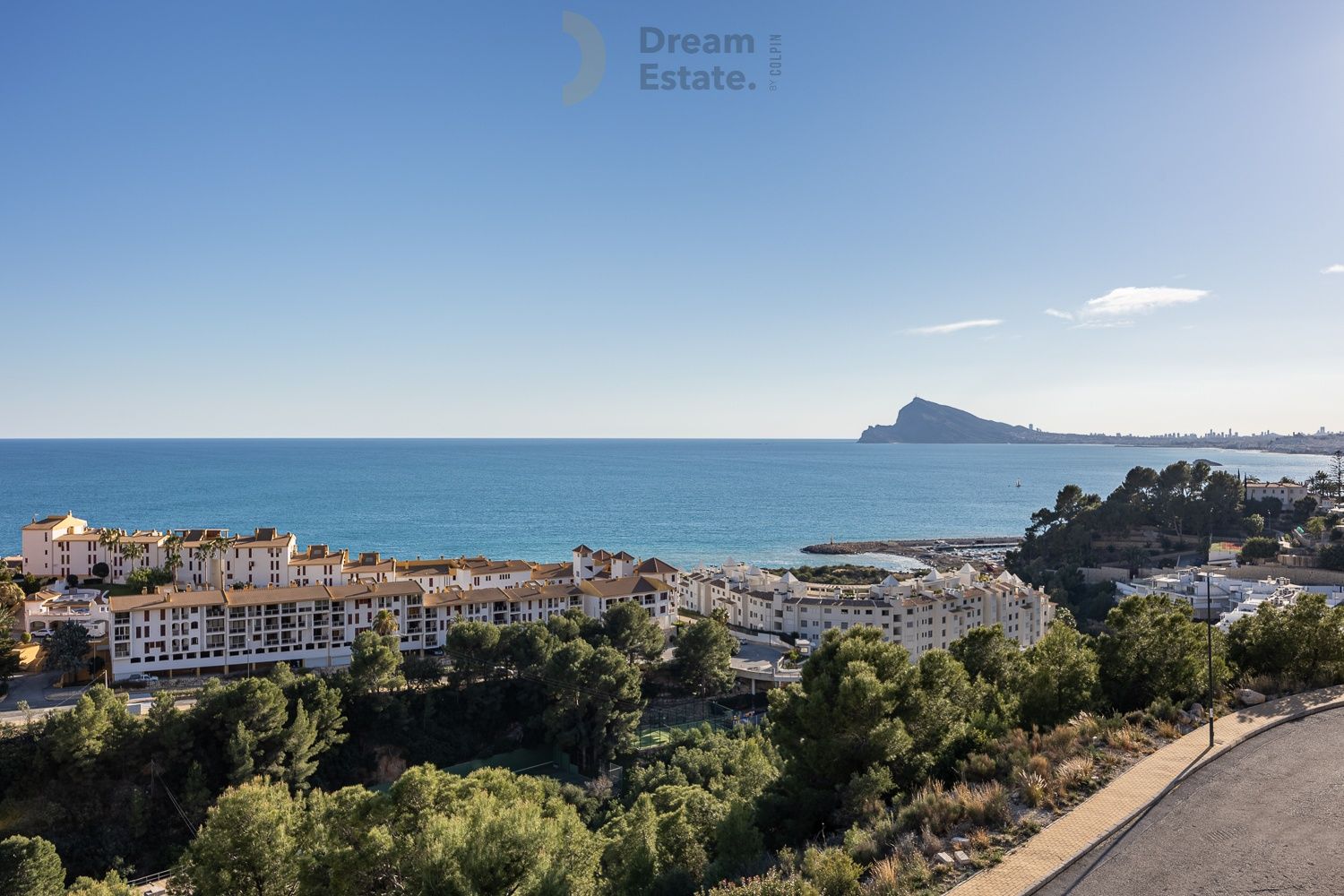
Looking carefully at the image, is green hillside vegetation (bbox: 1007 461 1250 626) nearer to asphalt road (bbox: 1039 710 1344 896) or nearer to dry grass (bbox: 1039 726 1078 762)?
dry grass (bbox: 1039 726 1078 762)

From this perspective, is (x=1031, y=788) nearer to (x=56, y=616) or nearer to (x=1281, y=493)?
(x=56, y=616)

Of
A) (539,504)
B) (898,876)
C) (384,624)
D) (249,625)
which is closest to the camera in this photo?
(898,876)

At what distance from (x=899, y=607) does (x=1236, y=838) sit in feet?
108

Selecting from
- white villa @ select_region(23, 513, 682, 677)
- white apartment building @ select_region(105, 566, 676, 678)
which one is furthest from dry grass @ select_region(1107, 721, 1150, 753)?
white villa @ select_region(23, 513, 682, 677)

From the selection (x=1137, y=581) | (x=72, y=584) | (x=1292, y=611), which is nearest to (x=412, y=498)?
(x=72, y=584)

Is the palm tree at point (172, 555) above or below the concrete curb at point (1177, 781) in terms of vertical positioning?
below

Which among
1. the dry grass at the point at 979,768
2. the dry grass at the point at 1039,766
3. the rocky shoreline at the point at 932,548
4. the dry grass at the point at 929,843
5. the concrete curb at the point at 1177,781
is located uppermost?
the concrete curb at the point at 1177,781

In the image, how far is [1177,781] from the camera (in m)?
11.8

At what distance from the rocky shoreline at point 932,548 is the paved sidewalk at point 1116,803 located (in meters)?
69.3

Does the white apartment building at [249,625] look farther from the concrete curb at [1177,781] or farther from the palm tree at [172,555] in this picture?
the concrete curb at [1177,781]

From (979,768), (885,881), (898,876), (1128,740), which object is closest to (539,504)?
(979,768)

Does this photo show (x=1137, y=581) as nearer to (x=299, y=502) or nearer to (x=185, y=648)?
(x=185, y=648)

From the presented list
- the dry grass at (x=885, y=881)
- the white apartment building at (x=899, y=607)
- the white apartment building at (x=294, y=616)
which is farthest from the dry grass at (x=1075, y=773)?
the white apartment building at (x=294, y=616)

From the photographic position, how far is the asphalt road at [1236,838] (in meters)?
9.11
